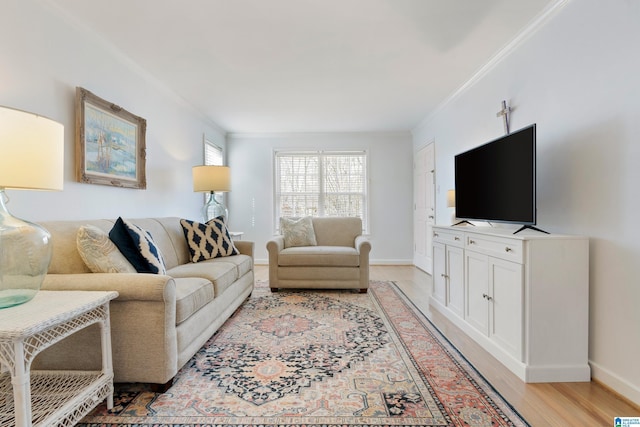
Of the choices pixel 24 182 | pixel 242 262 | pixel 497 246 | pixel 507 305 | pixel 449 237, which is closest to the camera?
pixel 24 182

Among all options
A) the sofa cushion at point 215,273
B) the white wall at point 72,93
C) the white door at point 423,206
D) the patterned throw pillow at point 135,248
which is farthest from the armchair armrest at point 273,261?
the white door at point 423,206

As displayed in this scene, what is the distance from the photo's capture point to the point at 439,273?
Result: 3.00 metres

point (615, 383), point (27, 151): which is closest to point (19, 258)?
point (27, 151)

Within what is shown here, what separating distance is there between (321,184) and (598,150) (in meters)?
4.15

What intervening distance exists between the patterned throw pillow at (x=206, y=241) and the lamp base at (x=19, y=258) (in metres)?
1.71

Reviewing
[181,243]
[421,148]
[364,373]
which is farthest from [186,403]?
[421,148]

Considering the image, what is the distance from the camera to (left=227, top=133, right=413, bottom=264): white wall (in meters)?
5.58

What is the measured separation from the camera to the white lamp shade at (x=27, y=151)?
1.17 m

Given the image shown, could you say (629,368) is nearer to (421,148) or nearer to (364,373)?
(364,373)

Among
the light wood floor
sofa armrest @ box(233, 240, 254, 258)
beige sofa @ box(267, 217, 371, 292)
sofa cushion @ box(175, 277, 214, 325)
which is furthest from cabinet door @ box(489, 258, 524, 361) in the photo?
sofa armrest @ box(233, 240, 254, 258)

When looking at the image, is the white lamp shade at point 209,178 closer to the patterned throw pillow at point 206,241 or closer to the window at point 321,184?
the patterned throw pillow at point 206,241

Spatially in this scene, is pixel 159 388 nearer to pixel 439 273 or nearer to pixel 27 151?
pixel 27 151

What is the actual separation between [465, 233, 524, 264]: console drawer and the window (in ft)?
10.7

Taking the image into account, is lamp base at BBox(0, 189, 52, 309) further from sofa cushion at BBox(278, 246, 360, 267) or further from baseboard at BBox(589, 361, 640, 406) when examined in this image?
baseboard at BBox(589, 361, 640, 406)
